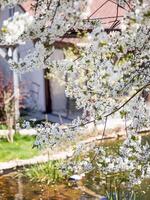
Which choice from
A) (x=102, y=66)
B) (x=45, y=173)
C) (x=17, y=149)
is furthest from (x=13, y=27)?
(x=17, y=149)

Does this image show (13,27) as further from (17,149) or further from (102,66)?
(17,149)

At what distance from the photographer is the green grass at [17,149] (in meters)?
10.8

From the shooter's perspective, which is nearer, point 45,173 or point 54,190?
point 54,190

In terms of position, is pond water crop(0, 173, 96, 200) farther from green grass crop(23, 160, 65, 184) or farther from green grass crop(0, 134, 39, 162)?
green grass crop(0, 134, 39, 162)

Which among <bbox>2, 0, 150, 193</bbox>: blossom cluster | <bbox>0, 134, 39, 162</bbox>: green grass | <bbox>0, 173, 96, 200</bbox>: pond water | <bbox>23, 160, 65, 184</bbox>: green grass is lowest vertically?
<bbox>0, 173, 96, 200</bbox>: pond water

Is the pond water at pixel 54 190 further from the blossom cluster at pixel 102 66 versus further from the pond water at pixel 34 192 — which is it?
the blossom cluster at pixel 102 66

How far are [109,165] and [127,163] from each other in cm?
20

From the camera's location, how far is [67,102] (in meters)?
14.4

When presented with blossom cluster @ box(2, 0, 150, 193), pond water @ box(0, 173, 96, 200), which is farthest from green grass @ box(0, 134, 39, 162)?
blossom cluster @ box(2, 0, 150, 193)

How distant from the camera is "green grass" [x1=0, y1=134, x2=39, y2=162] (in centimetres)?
1084

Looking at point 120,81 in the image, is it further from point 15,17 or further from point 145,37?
point 15,17

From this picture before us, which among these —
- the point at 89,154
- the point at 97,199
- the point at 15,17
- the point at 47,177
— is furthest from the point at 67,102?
the point at 15,17

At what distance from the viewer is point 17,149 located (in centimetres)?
1142

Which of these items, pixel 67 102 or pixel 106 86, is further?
pixel 67 102
